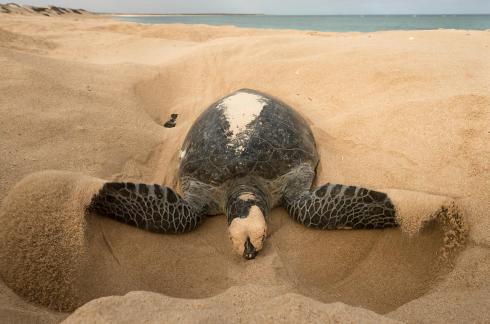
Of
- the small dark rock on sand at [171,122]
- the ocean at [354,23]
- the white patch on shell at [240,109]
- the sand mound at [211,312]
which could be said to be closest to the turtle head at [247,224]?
the white patch on shell at [240,109]

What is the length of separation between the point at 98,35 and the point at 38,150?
7.36 m

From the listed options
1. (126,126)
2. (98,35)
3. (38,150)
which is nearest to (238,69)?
(126,126)

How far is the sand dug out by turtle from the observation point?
5.79 feet

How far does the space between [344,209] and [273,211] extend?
0.53m

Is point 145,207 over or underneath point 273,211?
over

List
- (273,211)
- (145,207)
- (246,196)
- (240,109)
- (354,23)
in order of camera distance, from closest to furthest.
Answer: (145,207) → (246,196) → (273,211) → (240,109) → (354,23)

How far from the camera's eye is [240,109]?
2510 mm

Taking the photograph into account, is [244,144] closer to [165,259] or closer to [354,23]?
[165,259]

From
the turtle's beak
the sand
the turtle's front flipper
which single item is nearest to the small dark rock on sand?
the sand

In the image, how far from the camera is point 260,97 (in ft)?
9.11

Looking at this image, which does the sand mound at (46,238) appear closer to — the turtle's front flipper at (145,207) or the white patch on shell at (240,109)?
the turtle's front flipper at (145,207)

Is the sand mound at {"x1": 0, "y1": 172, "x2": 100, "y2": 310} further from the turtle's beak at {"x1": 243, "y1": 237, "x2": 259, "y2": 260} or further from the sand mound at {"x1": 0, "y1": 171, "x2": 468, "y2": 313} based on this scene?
the turtle's beak at {"x1": 243, "y1": 237, "x2": 259, "y2": 260}

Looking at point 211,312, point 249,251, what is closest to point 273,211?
point 249,251

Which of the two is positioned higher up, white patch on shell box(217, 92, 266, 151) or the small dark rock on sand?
white patch on shell box(217, 92, 266, 151)
